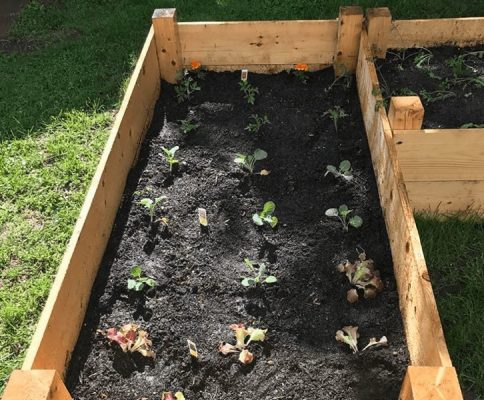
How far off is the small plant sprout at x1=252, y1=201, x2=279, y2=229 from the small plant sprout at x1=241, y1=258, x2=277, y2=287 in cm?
23

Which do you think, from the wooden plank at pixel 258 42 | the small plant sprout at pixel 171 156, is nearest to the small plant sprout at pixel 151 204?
the small plant sprout at pixel 171 156

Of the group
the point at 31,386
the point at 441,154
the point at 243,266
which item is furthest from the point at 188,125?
the point at 31,386

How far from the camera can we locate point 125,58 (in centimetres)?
457

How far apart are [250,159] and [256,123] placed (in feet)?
1.43

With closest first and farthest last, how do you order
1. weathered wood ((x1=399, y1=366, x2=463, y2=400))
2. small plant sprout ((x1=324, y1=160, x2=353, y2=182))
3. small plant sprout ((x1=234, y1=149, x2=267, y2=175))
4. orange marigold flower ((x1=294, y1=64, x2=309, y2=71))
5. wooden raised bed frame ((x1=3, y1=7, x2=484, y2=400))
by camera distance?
weathered wood ((x1=399, y1=366, x2=463, y2=400))
wooden raised bed frame ((x1=3, y1=7, x2=484, y2=400))
small plant sprout ((x1=324, y1=160, x2=353, y2=182))
small plant sprout ((x1=234, y1=149, x2=267, y2=175))
orange marigold flower ((x1=294, y1=64, x2=309, y2=71))

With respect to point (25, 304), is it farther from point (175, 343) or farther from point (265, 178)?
point (265, 178)

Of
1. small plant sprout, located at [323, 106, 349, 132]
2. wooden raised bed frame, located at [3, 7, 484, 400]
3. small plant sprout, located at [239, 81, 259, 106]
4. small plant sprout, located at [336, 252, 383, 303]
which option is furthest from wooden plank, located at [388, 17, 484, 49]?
small plant sprout, located at [336, 252, 383, 303]

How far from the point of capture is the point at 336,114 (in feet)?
10.7

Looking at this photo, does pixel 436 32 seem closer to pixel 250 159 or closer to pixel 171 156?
pixel 250 159

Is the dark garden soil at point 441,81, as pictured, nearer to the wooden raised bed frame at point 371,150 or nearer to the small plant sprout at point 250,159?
the wooden raised bed frame at point 371,150

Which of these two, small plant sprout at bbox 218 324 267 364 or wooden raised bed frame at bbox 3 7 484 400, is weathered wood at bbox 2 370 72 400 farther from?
small plant sprout at bbox 218 324 267 364

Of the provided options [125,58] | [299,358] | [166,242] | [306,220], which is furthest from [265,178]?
[125,58]

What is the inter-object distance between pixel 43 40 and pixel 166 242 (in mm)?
3091

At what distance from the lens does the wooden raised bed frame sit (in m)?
1.84
